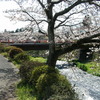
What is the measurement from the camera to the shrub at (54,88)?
6554mm

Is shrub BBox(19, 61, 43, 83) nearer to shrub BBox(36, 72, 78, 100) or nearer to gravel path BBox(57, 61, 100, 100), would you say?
gravel path BBox(57, 61, 100, 100)

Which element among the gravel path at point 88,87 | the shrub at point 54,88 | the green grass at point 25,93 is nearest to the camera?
the shrub at point 54,88

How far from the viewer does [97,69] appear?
23484mm

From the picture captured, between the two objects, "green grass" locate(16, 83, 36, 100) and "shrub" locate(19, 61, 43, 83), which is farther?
"shrub" locate(19, 61, 43, 83)

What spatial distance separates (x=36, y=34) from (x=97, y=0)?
16.1ft

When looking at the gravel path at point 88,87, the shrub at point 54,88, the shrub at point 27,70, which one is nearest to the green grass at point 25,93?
the shrub at point 27,70

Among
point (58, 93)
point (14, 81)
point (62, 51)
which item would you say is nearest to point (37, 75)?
point (62, 51)

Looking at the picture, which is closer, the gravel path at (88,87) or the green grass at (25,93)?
the green grass at (25,93)

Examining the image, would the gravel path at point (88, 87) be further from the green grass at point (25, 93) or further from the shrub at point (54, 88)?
the shrub at point (54, 88)

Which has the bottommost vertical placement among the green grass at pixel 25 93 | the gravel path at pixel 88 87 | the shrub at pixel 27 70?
the gravel path at pixel 88 87

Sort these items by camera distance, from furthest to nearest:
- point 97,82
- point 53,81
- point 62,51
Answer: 1. point 97,82
2. point 62,51
3. point 53,81

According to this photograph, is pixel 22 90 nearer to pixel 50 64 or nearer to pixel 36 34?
pixel 50 64

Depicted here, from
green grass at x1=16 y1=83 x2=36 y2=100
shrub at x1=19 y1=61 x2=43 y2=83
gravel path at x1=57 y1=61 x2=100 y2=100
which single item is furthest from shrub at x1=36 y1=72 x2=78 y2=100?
gravel path at x1=57 y1=61 x2=100 y2=100

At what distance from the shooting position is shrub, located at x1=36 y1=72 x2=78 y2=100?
21.5ft
